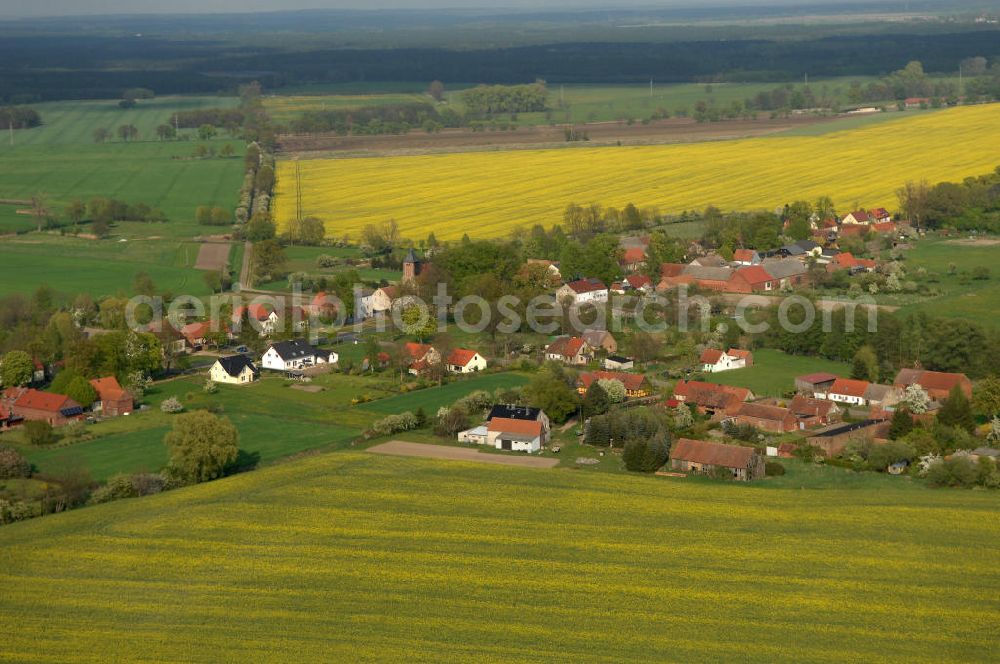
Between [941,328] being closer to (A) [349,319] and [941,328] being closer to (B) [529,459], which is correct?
(B) [529,459]

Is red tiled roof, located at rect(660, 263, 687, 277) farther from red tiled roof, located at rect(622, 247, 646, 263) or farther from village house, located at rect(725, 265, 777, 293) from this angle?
village house, located at rect(725, 265, 777, 293)

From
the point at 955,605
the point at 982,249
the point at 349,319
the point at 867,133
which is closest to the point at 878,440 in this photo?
the point at 955,605

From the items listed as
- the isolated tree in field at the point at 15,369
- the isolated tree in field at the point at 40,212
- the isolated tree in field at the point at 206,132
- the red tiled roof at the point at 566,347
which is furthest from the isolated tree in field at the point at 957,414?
the isolated tree in field at the point at 206,132

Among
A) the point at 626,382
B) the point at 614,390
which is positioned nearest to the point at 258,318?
the point at 626,382

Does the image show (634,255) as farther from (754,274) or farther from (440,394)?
(440,394)

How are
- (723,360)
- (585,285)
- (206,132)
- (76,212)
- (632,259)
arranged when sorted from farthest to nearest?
(206,132)
(76,212)
(632,259)
(585,285)
(723,360)

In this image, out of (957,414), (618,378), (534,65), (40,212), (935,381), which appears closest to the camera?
(957,414)

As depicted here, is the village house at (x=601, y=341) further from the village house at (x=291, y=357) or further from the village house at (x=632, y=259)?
the village house at (x=632, y=259)
